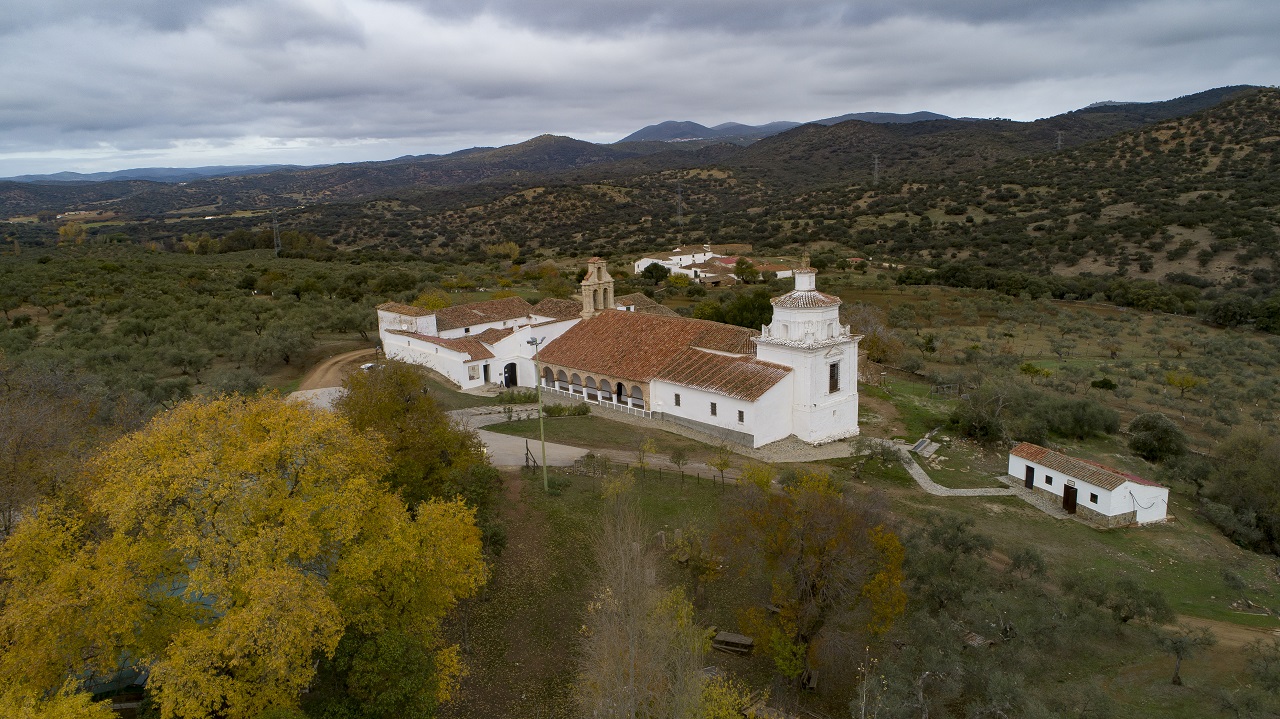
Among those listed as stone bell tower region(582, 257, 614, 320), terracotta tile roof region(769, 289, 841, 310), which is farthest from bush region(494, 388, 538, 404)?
terracotta tile roof region(769, 289, 841, 310)

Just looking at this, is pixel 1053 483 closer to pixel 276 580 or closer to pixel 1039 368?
pixel 1039 368

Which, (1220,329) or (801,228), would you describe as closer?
(1220,329)

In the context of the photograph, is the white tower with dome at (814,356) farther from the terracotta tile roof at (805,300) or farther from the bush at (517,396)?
the bush at (517,396)

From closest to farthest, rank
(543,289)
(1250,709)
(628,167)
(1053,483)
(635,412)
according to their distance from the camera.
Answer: (1250,709) < (1053,483) < (635,412) < (543,289) < (628,167)

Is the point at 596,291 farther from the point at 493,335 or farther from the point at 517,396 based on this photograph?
the point at 517,396

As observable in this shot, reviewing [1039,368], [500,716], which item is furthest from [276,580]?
[1039,368]

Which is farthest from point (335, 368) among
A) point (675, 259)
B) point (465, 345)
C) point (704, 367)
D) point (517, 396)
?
point (675, 259)
